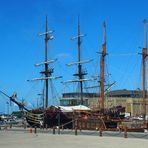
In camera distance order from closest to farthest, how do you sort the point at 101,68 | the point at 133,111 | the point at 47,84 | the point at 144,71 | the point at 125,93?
1. the point at 144,71
2. the point at 101,68
3. the point at 47,84
4. the point at 133,111
5. the point at 125,93

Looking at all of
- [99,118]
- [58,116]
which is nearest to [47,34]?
[58,116]

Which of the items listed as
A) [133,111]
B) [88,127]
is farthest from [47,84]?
[133,111]

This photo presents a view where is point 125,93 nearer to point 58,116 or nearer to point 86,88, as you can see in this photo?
point 86,88

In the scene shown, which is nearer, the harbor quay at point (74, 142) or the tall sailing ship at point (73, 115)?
the harbor quay at point (74, 142)

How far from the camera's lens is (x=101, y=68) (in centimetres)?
6266

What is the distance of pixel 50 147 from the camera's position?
25859 millimetres

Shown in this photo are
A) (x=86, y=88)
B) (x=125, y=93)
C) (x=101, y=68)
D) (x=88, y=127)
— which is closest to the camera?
(x=88, y=127)

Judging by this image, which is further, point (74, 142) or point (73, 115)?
point (73, 115)

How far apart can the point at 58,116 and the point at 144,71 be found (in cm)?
1381

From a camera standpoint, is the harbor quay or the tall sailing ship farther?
the tall sailing ship

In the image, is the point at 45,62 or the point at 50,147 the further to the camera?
the point at 45,62

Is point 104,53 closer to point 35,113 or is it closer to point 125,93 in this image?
point 35,113

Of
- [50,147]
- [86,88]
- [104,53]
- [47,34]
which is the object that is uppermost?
[47,34]

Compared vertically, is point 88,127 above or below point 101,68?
below
